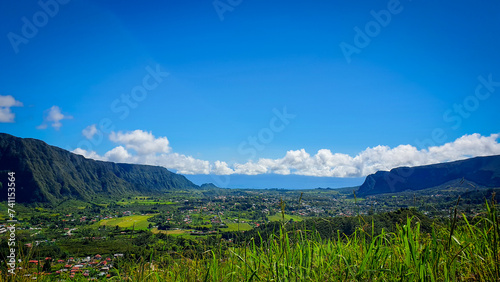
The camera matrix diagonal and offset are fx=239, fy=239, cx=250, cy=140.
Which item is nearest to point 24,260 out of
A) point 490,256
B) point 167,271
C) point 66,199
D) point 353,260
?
point 167,271

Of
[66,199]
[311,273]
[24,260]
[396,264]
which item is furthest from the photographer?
[66,199]

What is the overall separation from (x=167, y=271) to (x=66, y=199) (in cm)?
24610

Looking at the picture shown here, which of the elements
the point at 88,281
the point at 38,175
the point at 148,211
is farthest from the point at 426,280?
the point at 38,175

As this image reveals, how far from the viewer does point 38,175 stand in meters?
198

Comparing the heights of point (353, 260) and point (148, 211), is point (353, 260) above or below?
above

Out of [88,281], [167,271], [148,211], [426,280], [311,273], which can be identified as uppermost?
[426,280]

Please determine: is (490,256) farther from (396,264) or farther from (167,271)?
(167,271)

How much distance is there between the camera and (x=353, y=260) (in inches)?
130

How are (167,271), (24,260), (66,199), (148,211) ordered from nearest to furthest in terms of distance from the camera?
(167,271), (24,260), (148,211), (66,199)

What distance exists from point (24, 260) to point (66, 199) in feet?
800

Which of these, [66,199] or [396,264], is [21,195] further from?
[396,264]

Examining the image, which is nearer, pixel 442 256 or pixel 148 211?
pixel 442 256

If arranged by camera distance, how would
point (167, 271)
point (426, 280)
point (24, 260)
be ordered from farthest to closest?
1. point (24, 260)
2. point (167, 271)
3. point (426, 280)

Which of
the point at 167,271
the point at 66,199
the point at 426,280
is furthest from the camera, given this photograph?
the point at 66,199
